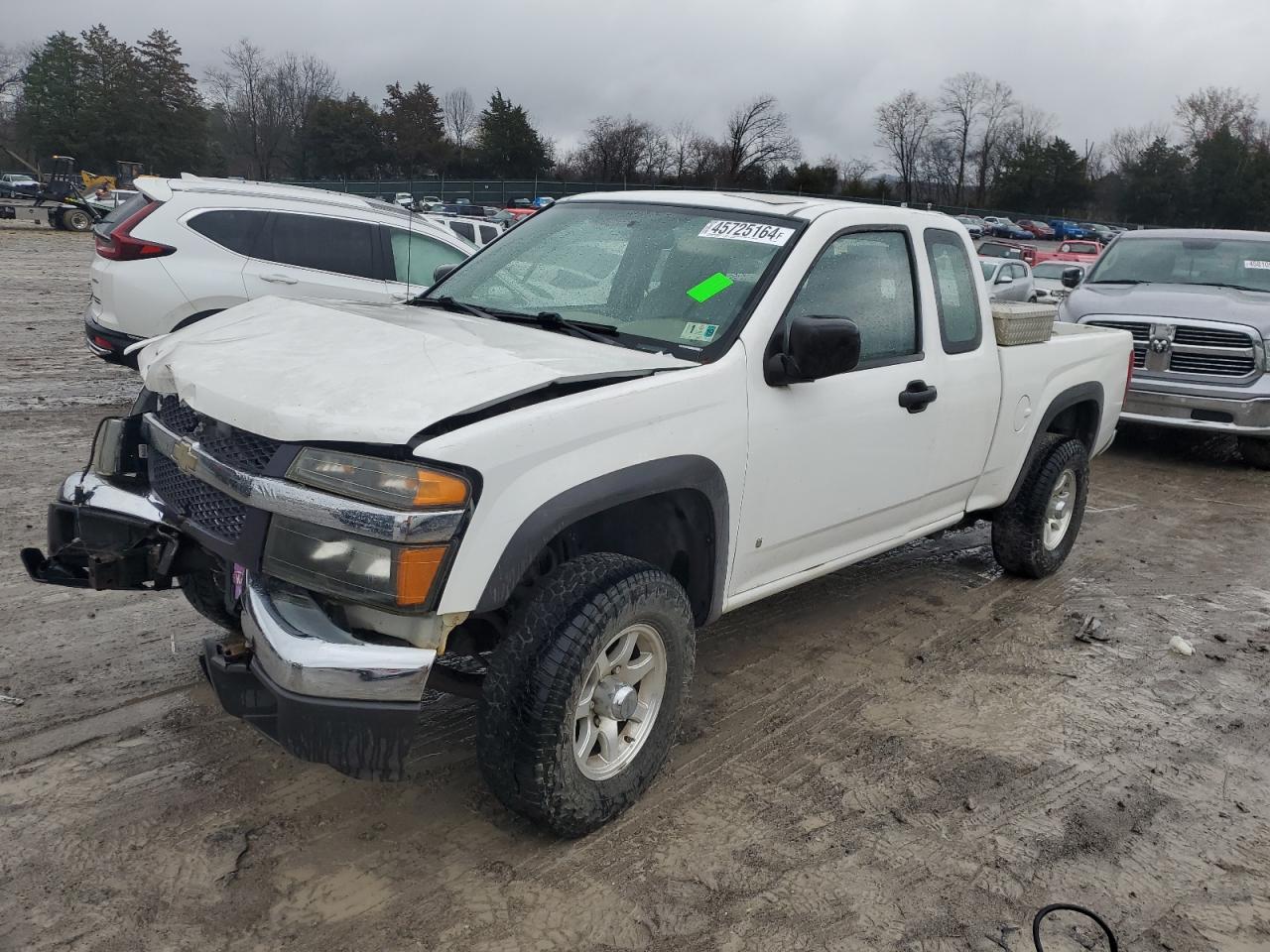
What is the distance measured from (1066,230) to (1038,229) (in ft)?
7.39

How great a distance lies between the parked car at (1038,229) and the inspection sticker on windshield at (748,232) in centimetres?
6779

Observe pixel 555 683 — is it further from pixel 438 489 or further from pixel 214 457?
pixel 214 457

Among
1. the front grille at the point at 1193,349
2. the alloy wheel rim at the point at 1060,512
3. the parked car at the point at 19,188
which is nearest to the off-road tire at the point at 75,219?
the parked car at the point at 19,188

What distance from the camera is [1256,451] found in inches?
367

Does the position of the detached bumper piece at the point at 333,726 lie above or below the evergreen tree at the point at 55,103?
below

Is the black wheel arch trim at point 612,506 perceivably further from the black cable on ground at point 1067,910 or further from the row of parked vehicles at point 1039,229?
the row of parked vehicles at point 1039,229

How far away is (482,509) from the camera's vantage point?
2.75 meters

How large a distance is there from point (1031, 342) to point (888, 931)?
10.8ft

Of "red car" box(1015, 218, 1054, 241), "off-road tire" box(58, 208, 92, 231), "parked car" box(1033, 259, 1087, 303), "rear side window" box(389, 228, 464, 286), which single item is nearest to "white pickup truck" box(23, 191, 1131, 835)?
"rear side window" box(389, 228, 464, 286)

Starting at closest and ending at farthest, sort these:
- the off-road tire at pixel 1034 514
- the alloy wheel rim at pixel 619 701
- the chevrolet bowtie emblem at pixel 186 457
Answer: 1. the chevrolet bowtie emblem at pixel 186 457
2. the alloy wheel rim at pixel 619 701
3. the off-road tire at pixel 1034 514

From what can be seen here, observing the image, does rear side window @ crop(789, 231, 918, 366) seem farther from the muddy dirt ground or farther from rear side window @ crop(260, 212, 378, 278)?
rear side window @ crop(260, 212, 378, 278)

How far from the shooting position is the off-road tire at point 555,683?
114 inches

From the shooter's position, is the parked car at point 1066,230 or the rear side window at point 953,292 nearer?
the rear side window at point 953,292

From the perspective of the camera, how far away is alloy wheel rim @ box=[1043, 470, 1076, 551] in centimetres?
587
